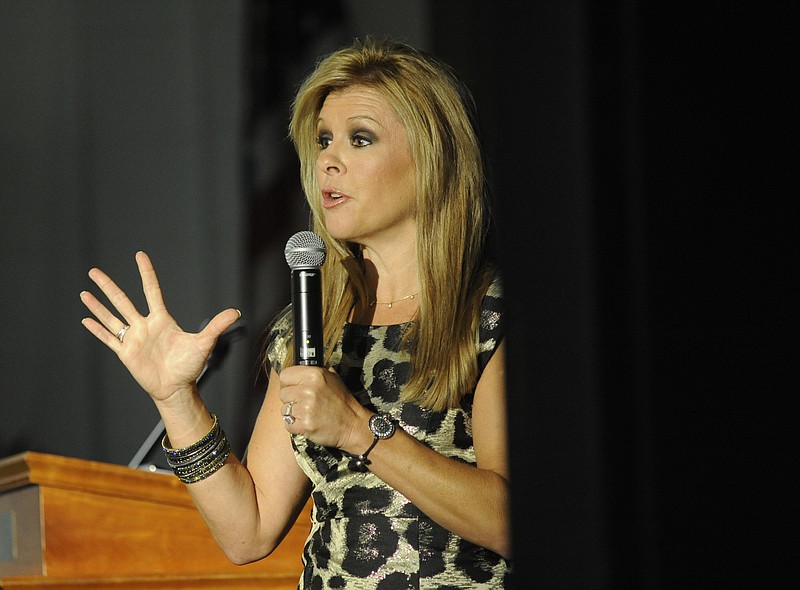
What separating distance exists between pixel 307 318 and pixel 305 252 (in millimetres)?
109

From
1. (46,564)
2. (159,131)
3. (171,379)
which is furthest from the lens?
(159,131)

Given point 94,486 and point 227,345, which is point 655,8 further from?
point 227,345

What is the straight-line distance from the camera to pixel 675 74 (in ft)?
2.04

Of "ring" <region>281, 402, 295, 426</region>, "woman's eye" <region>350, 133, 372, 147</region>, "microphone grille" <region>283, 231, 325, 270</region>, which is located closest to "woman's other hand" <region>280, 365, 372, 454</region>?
"ring" <region>281, 402, 295, 426</region>

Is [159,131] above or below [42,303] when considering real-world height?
above

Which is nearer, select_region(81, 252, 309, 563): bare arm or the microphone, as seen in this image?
the microphone

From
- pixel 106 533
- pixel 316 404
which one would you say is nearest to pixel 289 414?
pixel 316 404

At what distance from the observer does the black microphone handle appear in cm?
145

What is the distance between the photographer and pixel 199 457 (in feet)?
5.65

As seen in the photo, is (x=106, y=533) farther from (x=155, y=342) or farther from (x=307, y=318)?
(x=307, y=318)

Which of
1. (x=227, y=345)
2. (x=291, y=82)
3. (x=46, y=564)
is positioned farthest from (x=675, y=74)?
(x=291, y=82)

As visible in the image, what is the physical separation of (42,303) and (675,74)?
4.16 m

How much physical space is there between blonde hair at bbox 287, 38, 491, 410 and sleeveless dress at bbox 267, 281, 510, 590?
1.3 inches

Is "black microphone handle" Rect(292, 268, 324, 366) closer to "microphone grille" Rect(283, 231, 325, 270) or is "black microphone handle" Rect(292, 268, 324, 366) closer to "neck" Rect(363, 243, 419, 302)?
"microphone grille" Rect(283, 231, 325, 270)
